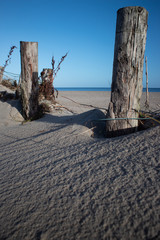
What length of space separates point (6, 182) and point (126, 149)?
3.94 feet

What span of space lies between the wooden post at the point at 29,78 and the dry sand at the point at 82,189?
184 centimetres

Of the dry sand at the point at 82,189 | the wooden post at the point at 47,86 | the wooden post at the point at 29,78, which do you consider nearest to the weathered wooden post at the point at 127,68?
the dry sand at the point at 82,189

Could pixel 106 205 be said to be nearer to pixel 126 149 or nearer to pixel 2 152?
pixel 126 149

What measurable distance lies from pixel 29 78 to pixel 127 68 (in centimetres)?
248

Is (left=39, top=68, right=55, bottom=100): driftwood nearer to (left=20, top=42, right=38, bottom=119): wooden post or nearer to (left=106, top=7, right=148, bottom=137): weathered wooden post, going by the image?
(left=20, top=42, right=38, bottom=119): wooden post

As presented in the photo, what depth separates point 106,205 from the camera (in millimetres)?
990

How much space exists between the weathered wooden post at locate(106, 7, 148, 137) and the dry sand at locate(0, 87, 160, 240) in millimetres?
323

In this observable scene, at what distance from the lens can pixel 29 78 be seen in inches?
138

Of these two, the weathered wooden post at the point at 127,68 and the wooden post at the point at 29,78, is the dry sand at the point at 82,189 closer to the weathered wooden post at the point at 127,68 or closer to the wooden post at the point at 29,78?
the weathered wooden post at the point at 127,68

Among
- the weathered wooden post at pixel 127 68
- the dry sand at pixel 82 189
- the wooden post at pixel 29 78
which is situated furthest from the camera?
the wooden post at pixel 29 78

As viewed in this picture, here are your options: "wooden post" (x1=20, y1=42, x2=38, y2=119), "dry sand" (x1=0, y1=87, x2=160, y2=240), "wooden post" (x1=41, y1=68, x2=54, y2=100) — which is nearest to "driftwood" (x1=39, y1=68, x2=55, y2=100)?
"wooden post" (x1=41, y1=68, x2=54, y2=100)

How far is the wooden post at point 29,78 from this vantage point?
11.2 feet

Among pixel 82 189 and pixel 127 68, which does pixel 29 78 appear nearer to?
pixel 127 68

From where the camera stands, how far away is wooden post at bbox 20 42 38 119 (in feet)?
11.2
